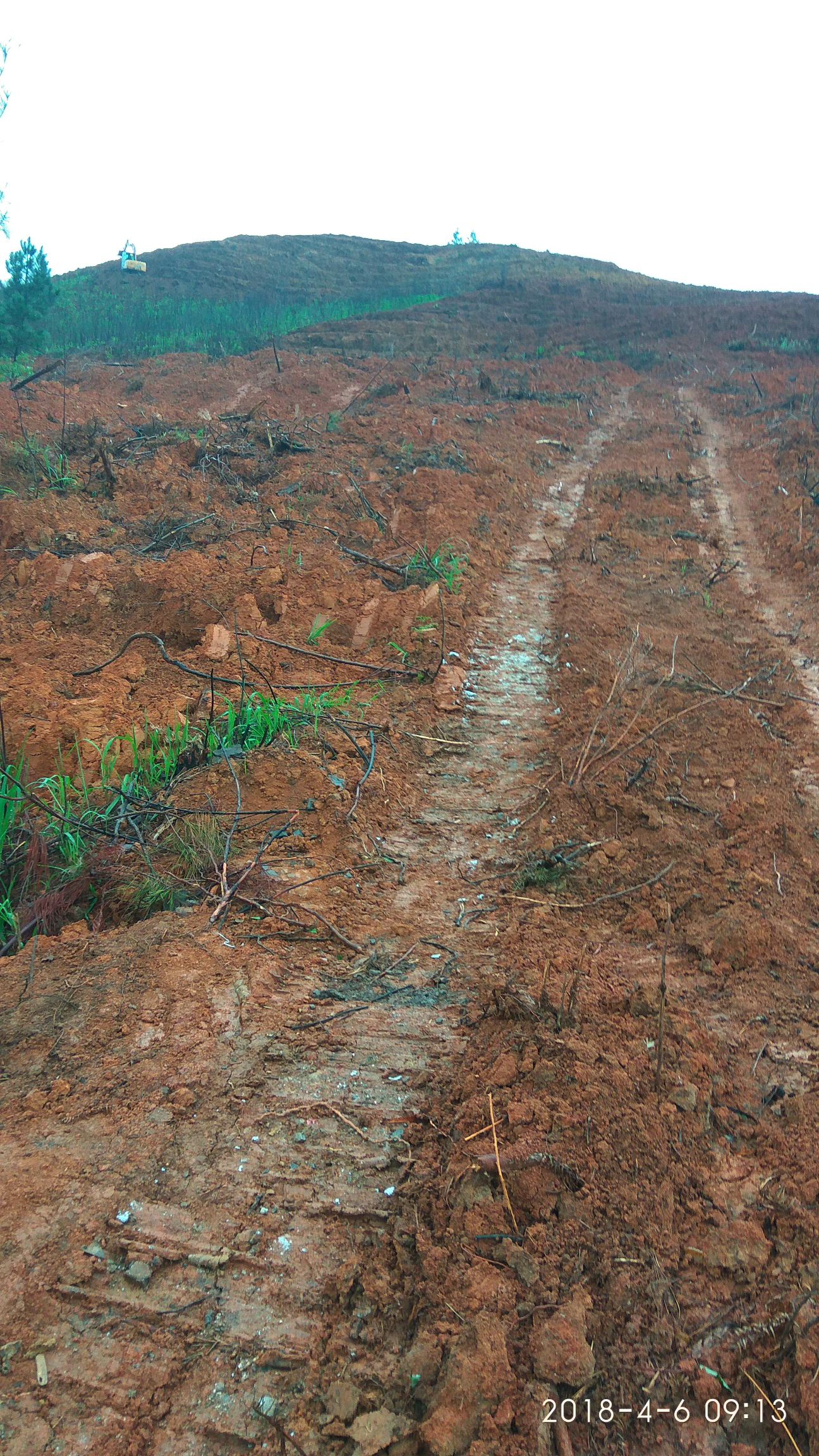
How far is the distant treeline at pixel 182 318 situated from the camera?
86.4 feet

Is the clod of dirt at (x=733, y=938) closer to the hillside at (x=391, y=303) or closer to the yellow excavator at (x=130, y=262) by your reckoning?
the hillside at (x=391, y=303)

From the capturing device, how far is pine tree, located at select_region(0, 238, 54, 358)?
2167 centimetres

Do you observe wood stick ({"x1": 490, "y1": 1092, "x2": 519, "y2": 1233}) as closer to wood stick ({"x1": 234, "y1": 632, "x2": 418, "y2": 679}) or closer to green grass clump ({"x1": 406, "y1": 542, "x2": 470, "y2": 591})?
wood stick ({"x1": 234, "y1": 632, "x2": 418, "y2": 679})

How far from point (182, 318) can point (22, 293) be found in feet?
29.0

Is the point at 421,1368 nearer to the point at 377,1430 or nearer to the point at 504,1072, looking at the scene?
the point at 377,1430

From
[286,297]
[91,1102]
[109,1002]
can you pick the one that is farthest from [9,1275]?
[286,297]

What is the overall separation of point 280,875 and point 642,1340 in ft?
6.99

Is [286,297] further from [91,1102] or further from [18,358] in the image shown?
[91,1102]

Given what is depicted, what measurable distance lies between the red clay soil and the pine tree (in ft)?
65.8

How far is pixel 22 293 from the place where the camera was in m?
21.8

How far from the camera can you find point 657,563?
28.1 feet

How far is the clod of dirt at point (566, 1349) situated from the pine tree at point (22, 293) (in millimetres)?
25988
